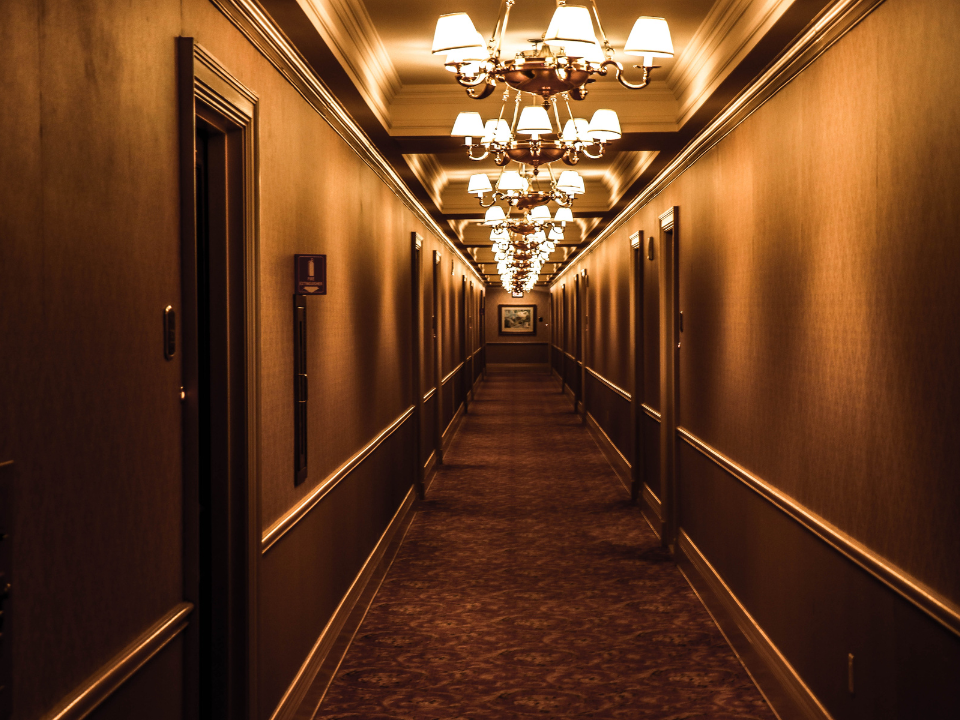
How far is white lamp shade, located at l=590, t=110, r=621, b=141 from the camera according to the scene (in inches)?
153

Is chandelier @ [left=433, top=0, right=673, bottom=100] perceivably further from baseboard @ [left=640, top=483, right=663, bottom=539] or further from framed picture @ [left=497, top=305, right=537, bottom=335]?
framed picture @ [left=497, top=305, right=537, bottom=335]

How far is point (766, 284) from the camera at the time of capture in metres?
4.12

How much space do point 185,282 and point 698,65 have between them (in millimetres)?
3417

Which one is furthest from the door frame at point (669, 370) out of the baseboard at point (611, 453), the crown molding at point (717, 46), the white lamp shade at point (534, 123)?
the white lamp shade at point (534, 123)

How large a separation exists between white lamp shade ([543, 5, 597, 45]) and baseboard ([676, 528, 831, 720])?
273 cm

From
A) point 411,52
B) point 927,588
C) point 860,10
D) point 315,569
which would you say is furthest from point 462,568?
point 860,10

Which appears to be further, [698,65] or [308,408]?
[698,65]

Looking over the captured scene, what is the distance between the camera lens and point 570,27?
259 centimetres

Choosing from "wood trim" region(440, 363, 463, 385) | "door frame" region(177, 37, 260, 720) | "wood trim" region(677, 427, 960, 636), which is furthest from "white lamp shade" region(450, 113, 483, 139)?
"wood trim" region(440, 363, 463, 385)

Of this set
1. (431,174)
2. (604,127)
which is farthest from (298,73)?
(431,174)

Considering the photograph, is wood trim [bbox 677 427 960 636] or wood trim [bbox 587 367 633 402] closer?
wood trim [bbox 677 427 960 636]

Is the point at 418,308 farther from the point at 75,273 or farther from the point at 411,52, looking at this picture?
the point at 75,273

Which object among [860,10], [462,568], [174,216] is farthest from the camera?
[462,568]

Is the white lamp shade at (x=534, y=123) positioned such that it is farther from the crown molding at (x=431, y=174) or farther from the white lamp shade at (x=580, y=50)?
the crown molding at (x=431, y=174)
